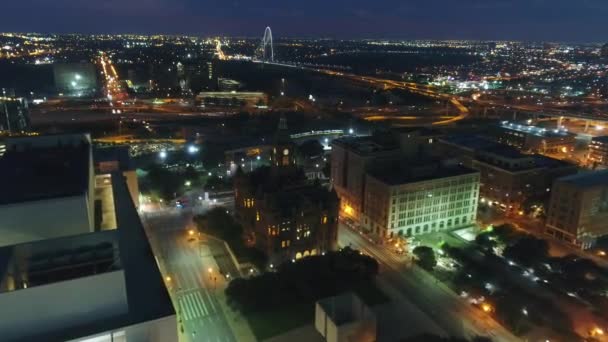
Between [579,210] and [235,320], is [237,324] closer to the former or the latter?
[235,320]

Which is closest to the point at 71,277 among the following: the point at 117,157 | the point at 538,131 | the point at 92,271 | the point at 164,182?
the point at 92,271

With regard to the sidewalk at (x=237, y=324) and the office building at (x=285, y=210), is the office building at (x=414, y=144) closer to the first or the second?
the office building at (x=285, y=210)

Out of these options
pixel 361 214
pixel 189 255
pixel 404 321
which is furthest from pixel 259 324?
pixel 361 214

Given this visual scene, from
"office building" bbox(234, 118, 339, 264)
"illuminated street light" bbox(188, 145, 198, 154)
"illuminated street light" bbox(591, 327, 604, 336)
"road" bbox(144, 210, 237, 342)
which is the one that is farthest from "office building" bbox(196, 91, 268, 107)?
"illuminated street light" bbox(591, 327, 604, 336)

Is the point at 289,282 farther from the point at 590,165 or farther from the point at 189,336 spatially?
the point at 590,165

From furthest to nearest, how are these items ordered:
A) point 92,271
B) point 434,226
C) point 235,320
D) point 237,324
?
point 434,226 < point 235,320 < point 237,324 < point 92,271

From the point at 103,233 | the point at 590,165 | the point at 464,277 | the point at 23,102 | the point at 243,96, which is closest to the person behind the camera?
the point at 103,233
